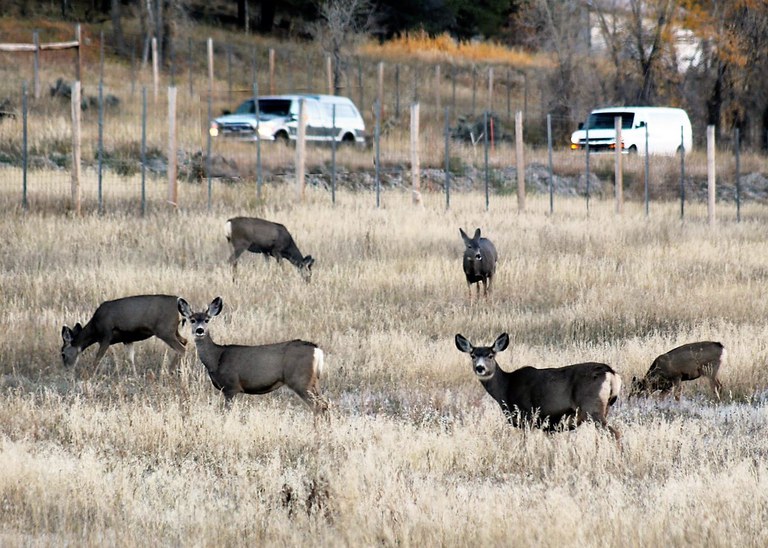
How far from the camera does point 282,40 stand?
182ft

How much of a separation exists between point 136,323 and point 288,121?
22032mm

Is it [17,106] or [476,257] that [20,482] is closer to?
[476,257]

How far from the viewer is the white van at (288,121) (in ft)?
104

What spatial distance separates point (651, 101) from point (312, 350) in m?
35.2

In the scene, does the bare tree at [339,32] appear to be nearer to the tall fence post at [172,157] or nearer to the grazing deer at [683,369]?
the tall fence post at [172,157]

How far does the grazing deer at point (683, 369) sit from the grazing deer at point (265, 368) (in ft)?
9.16

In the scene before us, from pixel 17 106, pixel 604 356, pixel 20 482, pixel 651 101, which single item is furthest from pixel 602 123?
pixel 20 482

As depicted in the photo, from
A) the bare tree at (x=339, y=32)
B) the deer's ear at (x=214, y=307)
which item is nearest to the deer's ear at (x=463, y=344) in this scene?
the deer's ear at (x=214, y=307)

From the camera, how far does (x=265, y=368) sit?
9492 mm

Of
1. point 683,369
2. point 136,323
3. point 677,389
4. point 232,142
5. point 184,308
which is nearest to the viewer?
point 184,308

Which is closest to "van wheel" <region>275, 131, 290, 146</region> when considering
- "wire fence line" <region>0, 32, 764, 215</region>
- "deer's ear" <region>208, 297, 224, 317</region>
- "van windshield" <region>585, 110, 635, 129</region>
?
"wire fence line" <region>0, 32, 764, 215</region>

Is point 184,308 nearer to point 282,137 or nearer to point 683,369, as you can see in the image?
point 683,369

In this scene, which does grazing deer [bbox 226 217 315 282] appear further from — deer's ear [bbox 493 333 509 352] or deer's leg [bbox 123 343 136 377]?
deer's ear [bbox 493 333 509 352]

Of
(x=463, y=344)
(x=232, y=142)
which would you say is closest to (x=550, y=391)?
(x=463, y=344)
